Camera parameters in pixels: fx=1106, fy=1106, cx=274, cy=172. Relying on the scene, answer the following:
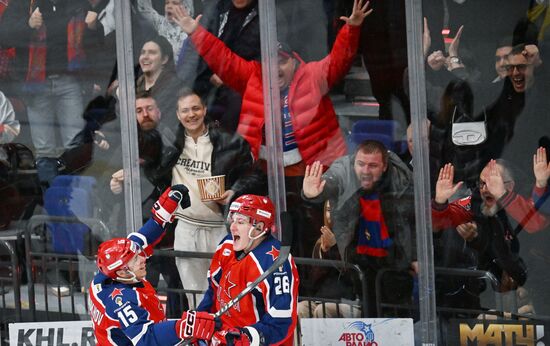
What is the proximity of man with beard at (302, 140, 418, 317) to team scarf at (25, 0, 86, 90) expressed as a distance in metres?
1.63

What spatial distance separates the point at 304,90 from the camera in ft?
20.6

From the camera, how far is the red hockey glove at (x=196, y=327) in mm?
4949

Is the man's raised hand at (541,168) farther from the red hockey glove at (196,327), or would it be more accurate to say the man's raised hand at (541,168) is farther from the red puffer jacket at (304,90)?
the red hockey glove at (196,327)

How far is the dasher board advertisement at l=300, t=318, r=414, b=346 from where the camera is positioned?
6.08 metres

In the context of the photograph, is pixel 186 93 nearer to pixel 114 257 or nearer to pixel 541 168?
pixel 114 257

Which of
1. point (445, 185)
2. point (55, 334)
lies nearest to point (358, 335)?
point (445, 185)

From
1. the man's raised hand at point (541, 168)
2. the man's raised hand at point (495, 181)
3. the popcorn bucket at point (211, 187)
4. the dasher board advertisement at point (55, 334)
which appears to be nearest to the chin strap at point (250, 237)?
the popcorn bucket at point (211, 187)

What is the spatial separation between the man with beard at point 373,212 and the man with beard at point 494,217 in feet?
0.68

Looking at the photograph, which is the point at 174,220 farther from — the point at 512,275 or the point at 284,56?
the point at 512,275

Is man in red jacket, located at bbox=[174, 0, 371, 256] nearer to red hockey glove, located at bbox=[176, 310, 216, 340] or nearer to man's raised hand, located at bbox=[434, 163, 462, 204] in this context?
man's raised hand, located at bbox=[434, 163, 462, 204]

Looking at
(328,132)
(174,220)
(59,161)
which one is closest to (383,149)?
(328,132)

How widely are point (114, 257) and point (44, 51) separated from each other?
1992 mm

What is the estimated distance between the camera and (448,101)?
585 cm

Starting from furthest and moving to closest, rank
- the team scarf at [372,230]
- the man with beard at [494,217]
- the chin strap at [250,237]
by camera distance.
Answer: the team scarf at [372,230]
the man with beard at [494,217]
the chin strap at [250,237]
